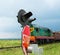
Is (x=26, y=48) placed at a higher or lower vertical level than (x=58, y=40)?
higher

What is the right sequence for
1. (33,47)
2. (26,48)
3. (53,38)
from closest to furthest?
(26,48) < (33,47) < (53,38)

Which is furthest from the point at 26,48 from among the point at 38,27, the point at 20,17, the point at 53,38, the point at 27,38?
the point at 53,38

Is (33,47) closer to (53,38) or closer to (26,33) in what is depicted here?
(26,33)

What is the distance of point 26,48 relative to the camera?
5.28 metres

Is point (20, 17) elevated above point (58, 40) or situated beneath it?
elevated above

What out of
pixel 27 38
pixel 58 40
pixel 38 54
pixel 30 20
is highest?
pixel 30 20

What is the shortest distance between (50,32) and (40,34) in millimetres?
4440

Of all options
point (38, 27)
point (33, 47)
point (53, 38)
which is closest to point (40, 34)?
point (38, 27)

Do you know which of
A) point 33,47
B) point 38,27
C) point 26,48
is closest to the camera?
point 26,48

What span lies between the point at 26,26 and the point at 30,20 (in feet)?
0.64

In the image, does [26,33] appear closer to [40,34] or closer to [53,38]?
[40,34]

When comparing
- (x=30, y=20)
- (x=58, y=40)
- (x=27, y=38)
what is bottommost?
(x=58, y=40)

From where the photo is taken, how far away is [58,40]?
4075 centimetres

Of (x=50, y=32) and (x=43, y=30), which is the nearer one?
(x=43, y=30)
